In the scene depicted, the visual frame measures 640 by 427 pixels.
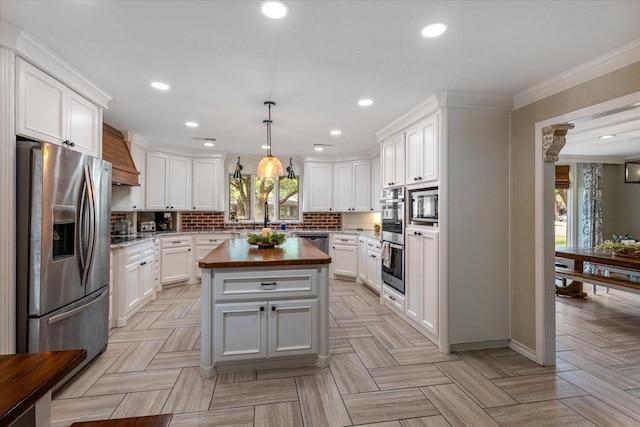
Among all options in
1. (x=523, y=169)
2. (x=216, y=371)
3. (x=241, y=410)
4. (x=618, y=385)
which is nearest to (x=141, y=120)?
(x=216, y=371)

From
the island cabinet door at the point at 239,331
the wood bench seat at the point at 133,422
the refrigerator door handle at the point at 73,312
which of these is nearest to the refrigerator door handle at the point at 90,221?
the refrigerator door handle at the point at 73,312

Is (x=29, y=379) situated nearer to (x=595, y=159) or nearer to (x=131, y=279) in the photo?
(x=131, y=279)

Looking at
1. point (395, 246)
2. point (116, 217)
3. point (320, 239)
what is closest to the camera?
point (395, 246)

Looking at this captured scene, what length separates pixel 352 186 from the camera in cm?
605

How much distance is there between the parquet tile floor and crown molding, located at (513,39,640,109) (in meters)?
2.32

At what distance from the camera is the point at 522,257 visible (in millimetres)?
2871

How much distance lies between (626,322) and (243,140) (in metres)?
5.54

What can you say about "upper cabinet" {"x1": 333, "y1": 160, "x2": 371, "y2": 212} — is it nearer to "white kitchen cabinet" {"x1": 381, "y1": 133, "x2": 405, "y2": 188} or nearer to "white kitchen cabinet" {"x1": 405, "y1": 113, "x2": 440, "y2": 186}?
"white kitchen cabinet" {"x1": 381, "y1": 133, "x2": 405, "y2": 188}

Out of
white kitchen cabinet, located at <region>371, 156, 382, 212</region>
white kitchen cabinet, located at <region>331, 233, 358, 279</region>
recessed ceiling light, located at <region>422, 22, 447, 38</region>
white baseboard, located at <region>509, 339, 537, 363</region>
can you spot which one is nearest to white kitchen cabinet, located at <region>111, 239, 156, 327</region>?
white kitchen cabinet, located at <region>331, 233, 358, 279</region>

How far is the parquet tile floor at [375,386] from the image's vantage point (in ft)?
6.53

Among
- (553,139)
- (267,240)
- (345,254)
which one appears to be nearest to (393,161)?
(553,139)

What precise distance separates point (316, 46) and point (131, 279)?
3314 mm

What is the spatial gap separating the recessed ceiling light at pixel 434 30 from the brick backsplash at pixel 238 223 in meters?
4.67

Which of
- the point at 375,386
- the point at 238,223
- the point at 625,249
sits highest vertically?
the point at 238,223
